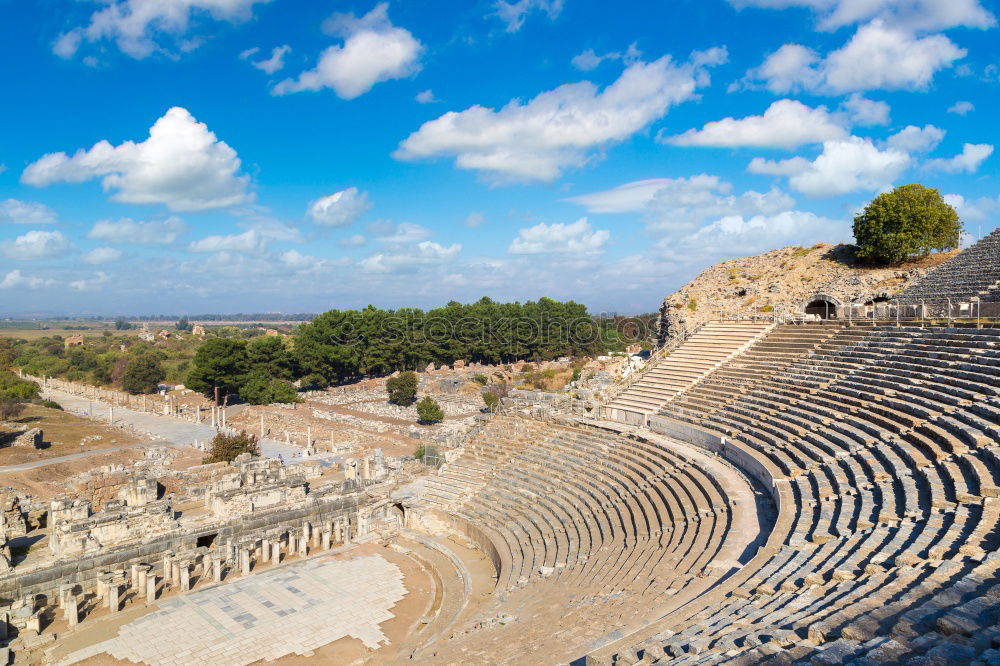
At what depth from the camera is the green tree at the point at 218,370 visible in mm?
49031

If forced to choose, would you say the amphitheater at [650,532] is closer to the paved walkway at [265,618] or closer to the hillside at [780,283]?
the paved walkway at [265,618]

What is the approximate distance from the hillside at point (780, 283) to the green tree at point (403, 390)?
19.2 m

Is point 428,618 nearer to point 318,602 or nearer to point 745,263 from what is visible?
point 318,602

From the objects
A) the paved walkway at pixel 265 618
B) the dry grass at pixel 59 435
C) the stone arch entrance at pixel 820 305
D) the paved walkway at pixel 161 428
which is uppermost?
the stone arch entrance at pixel 820 305

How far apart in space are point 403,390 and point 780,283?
91.1 feet

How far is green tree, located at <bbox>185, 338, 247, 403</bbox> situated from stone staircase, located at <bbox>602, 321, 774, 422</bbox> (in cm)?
3599

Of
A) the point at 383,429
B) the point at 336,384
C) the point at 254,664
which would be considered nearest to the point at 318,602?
the point at 254,664

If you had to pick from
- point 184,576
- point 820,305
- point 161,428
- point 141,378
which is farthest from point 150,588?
point 141,378

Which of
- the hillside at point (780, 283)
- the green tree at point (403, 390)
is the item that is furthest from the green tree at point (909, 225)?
the green tree at point (403, 390)

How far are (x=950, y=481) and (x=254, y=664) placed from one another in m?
13.9

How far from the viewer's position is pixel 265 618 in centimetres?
1474

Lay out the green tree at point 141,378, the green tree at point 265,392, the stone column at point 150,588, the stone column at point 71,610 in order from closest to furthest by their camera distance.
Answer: the stone column at point 71,610, the stone column at point 150,588, the green tree at point 265,392, the green tree at point 141,378

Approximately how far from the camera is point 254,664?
42.4ft

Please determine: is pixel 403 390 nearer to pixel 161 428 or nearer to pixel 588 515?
pixel 161 428
